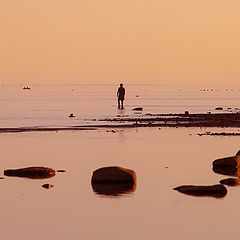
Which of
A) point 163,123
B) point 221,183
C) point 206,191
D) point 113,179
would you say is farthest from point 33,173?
point 163,123

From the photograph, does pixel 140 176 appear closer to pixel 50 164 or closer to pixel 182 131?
pixel 50 164

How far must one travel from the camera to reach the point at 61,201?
26.1 metres

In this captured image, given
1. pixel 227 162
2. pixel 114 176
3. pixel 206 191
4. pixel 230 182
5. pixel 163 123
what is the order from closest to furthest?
pixel 206 191 < pixel 114 176 < pixel 230 182 < pixel 227 162 < pixel 163 123

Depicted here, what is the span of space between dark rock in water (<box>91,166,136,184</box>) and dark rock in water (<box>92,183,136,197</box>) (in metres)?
0.13

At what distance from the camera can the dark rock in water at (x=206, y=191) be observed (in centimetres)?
2717

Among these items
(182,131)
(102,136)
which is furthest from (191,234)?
(182,131)

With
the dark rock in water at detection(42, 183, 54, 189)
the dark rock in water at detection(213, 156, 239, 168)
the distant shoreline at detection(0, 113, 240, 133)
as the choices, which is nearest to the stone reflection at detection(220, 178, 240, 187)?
the dark rock in water at detection(213, 156, 239, 168)

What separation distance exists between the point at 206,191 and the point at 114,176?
3.28 meters

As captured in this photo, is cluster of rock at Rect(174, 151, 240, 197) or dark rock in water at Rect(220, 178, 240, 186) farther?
dark rock in water at Rect(220, 178, 240, 186)

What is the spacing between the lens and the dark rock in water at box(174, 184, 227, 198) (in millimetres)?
27172

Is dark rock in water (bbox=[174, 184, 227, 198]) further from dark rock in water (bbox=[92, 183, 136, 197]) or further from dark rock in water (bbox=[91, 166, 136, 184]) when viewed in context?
dark rock in water (bbox=[91, 166, 136, 184])

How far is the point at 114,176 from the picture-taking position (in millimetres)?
29156

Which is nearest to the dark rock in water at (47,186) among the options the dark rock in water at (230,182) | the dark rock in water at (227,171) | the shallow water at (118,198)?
the shallow water at (118,198)

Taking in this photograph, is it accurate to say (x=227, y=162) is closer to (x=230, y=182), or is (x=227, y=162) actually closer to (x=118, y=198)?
(x=230, y=182)
